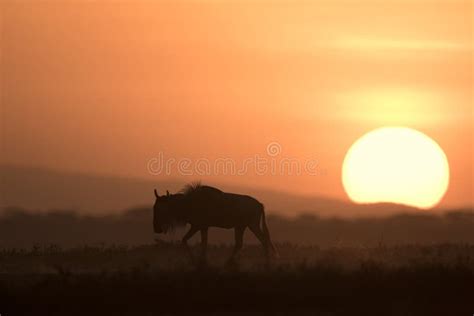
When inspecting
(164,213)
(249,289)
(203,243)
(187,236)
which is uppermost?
(164,213)

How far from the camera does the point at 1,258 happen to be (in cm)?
2722

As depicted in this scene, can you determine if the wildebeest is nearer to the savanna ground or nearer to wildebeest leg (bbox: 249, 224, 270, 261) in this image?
wildebeest leg (bbox: 249, 224, 270, 261)

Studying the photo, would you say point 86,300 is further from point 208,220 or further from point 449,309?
point 208,220

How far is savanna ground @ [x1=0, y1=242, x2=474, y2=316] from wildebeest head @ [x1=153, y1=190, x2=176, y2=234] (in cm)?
323

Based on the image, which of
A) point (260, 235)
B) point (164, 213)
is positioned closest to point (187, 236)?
point (164, 213)

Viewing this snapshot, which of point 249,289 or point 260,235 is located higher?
point 260,235

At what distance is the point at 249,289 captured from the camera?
20141 millimetres

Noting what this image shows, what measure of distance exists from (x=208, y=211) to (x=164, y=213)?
1205mm

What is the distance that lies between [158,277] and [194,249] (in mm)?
8120

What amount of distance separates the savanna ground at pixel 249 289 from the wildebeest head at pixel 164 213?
3.23 m

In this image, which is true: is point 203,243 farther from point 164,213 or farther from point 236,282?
point 236,282

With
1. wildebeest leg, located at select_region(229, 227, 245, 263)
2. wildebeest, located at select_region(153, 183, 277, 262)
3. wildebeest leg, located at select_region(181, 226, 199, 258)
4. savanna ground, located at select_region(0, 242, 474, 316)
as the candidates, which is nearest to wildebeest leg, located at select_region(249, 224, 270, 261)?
wildebeest, located at select_region(153, 183, 277, 262)

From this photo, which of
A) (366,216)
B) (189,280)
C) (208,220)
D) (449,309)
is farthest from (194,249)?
(366,216)

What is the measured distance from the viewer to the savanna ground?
19297 mm
